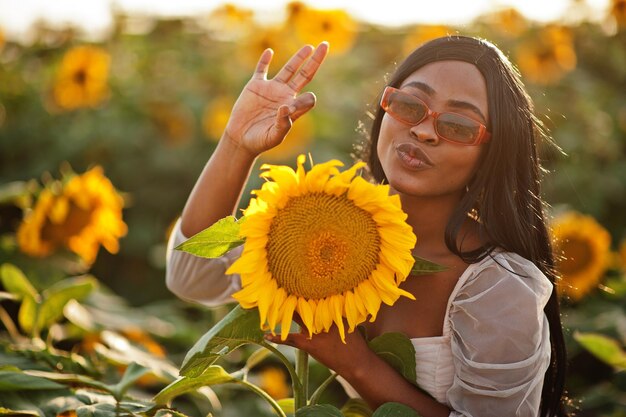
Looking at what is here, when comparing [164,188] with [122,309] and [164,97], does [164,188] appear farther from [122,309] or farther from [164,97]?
[122,309]

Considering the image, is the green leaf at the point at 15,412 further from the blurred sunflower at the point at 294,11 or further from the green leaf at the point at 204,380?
the blurred sunflower at the point at 294,11

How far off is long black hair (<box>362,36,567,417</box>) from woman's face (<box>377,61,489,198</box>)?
3cm

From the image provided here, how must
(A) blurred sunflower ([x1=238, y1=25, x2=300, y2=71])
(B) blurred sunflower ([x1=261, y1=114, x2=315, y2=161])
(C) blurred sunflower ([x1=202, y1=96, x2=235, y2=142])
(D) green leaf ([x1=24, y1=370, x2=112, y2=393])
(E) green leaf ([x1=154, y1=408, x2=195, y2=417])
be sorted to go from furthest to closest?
1. (A) blurred sunflower ([x1=238, y1=25, x2=300, y2=71])
2. (C) blurred sunflower ([x1=202, y1=96, x2=235, y2=142])
3. (B) blurred sunflower ([x1=261, y1=114, x2=315, y2=161])
4. (D) green leaf ([x1=24, y1=370, x2=112, y2=393])
5. (E) green leaf ([x1=154, y1=408, x2=195, y2=417])

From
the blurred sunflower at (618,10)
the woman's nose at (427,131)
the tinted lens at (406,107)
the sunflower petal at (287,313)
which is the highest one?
the blurred sunflower at (618,10)

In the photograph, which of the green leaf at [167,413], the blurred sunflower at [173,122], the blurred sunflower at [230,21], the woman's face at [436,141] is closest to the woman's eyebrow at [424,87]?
the woman's face at [436,141]

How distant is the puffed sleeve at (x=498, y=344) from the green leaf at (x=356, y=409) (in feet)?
0.58

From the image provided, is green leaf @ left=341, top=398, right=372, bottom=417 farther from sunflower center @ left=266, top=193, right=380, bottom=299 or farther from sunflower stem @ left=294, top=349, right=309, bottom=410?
sunflower center @ left=266, top=193, right=380, bottom=299

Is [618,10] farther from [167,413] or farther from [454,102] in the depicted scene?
[167,413]

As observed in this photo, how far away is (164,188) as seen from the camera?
4988mm

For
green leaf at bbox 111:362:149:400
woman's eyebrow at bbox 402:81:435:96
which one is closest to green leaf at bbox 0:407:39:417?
green leaf at bbox 111:362:149:400

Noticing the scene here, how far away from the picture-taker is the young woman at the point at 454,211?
5.55 ft

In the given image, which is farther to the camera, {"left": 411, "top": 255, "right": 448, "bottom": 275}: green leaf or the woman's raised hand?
the woman's raised hand

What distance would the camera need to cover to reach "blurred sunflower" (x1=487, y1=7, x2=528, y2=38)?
5.80 m

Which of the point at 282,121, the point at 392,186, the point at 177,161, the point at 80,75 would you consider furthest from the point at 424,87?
the point at 80,75
